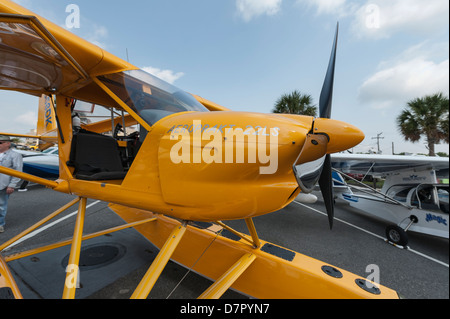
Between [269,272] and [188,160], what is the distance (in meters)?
1.51

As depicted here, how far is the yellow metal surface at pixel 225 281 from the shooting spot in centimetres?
139

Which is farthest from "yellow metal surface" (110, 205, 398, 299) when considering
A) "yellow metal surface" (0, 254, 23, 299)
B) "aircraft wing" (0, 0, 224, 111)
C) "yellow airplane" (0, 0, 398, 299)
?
"aircraft wing" (0, 0, 224, 111)

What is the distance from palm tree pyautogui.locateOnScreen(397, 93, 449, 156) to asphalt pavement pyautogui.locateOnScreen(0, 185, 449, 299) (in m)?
8.89

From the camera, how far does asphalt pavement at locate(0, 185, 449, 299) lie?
2055mm

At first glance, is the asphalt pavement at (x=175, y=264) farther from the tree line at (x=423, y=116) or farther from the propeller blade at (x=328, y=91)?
the tree line at (x=423, y=116)

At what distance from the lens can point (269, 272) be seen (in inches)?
72.7

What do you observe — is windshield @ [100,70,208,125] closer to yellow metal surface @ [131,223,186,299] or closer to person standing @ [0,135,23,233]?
yellow metal surface @ [131,223,186,299]

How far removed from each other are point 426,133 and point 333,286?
539 inches

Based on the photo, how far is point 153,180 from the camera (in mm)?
1299

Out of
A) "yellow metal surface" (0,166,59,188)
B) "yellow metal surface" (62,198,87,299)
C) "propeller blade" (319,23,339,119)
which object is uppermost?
"propeller blade" (319,23,339,119)

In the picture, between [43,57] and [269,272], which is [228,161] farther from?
[43,57]

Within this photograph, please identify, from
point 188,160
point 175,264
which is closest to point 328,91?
point 188,160

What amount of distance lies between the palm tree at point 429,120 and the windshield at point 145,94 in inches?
552
